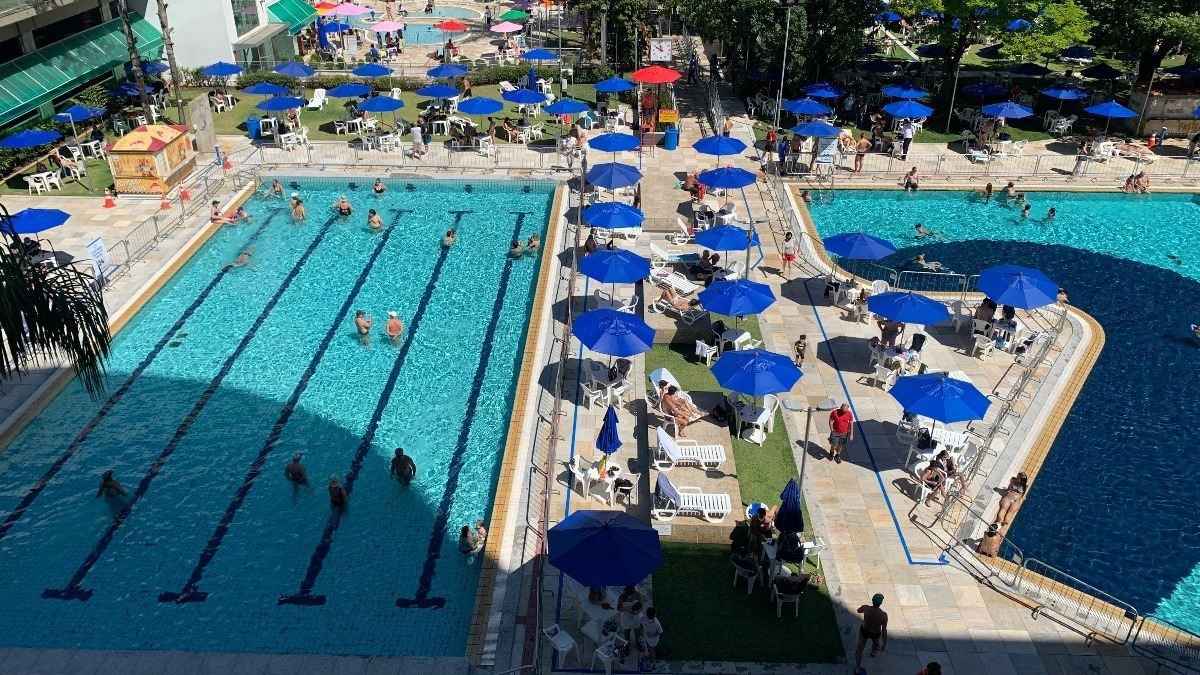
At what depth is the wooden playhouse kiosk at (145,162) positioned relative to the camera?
25375 mm

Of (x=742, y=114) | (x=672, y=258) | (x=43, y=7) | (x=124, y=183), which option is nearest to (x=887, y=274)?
(x=672, y=258)

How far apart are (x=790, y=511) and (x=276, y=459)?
8.98 metres

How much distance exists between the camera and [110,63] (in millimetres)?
33250

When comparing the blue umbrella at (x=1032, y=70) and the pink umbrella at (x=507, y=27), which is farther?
the pink umbrella at (x=507, y=27)

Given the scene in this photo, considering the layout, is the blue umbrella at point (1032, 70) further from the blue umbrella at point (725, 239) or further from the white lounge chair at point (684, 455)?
the white lounge chair at point (684, 455)

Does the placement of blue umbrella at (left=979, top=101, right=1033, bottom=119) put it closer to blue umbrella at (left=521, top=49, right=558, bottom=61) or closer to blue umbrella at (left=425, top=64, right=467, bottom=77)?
blue umbrella at (left=521, top=49, right=558, bottom=61)

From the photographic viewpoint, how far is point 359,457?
51.0 feet

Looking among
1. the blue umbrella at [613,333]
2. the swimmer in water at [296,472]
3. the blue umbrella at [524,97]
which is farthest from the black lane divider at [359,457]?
the blue umbrella at [524,97]

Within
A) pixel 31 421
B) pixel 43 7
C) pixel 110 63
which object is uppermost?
pixel 43 7

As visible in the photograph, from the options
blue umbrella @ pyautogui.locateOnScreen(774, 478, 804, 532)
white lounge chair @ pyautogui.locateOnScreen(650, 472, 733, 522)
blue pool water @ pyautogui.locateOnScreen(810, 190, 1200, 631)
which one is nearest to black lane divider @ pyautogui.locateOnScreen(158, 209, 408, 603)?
white lounge chair @ pyautogui.locateOnScreen(650, 472, 733, 522)

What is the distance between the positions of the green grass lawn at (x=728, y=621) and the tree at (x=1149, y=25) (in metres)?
26.0

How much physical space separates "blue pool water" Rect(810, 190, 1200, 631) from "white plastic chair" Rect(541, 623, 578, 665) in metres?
7.13

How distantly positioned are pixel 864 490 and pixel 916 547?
136cm

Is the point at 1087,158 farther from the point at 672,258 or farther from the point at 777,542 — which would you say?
the point at 777,542
